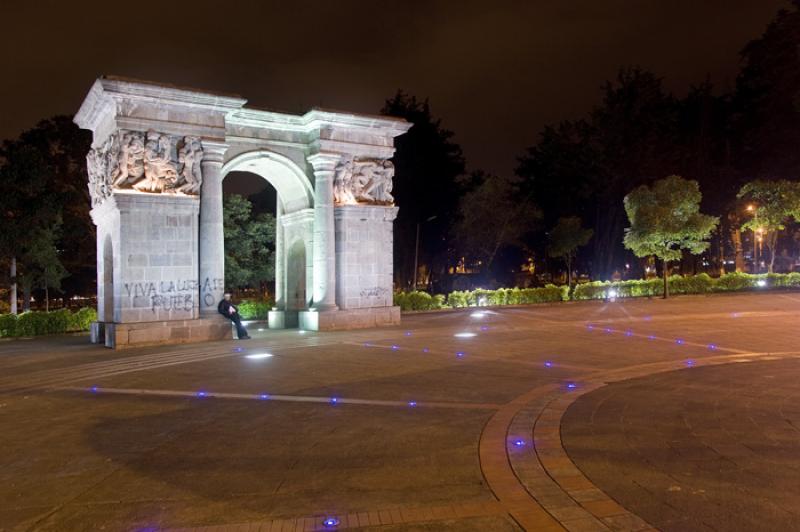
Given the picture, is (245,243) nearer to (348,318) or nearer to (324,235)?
(324,235)

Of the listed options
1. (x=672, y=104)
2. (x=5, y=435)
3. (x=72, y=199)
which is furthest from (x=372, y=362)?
(x=672, y=104)

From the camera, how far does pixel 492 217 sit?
42.8 metres

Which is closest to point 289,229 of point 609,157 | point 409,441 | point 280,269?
point 280,269

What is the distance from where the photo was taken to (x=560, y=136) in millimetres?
51688

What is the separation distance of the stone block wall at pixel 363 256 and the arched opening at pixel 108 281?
7.33 metres

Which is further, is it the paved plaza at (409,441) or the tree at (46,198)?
the tree at (46,198)

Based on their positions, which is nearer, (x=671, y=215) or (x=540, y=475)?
(x=540, y=475)

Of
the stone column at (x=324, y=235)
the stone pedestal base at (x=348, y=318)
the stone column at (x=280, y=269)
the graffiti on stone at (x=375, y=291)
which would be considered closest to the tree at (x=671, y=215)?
the stone pedestal base at (x=348, y=318)

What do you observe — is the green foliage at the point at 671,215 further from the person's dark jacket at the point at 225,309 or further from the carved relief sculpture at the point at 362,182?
the person's dark jacket at the point at 225,309

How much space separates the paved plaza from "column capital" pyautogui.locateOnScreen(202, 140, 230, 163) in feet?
24.2

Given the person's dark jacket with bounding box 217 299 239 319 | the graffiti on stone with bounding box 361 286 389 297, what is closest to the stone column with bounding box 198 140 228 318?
the person's dark jacket with bounding box 217 299 239 319

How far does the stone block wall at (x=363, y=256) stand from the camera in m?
22.2

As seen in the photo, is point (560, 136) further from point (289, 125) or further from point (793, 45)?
point (289, 125)

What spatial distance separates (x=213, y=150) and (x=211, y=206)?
175 cm
